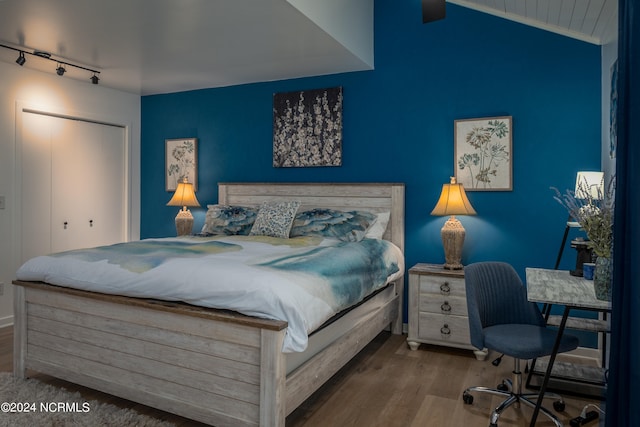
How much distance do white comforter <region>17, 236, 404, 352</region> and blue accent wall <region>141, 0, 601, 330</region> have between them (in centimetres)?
104

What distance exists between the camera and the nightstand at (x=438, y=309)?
3.43 metres

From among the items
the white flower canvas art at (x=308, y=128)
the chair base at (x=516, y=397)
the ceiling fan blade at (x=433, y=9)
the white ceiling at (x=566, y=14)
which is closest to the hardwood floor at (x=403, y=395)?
the chair base at (x=516, y=397)

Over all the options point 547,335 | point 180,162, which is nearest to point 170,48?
point 180,162

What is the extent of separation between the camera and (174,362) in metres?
2.30

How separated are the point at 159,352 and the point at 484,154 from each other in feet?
9.15

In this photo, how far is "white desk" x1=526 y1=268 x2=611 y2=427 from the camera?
2.00 meters

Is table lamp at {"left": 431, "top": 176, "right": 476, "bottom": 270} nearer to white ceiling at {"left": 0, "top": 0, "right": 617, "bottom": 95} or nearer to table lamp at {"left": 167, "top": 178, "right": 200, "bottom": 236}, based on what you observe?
white ceiling at {"left": 0, "top": 0, "right": 617, "bottom": 95}

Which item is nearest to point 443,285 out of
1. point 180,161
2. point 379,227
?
point 379,227

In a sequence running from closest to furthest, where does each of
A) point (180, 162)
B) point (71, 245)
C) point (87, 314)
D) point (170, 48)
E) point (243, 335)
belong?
point (243, 335) → point (87, 314) → point (170, 48) → point (71, 245) → point (180, 162)

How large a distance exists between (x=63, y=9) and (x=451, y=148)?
2930 millimetres

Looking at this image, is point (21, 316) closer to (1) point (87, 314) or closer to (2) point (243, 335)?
(1) point (87, 314)

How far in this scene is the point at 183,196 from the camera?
4730 mm

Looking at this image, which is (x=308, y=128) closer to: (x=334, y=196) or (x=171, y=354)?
(x=334, y=196)

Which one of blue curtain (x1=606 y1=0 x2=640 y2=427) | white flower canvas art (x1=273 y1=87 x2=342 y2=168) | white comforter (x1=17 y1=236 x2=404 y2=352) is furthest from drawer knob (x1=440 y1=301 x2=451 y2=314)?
blue curtain (x1=606 y1=0 x2=640 y2=427)
